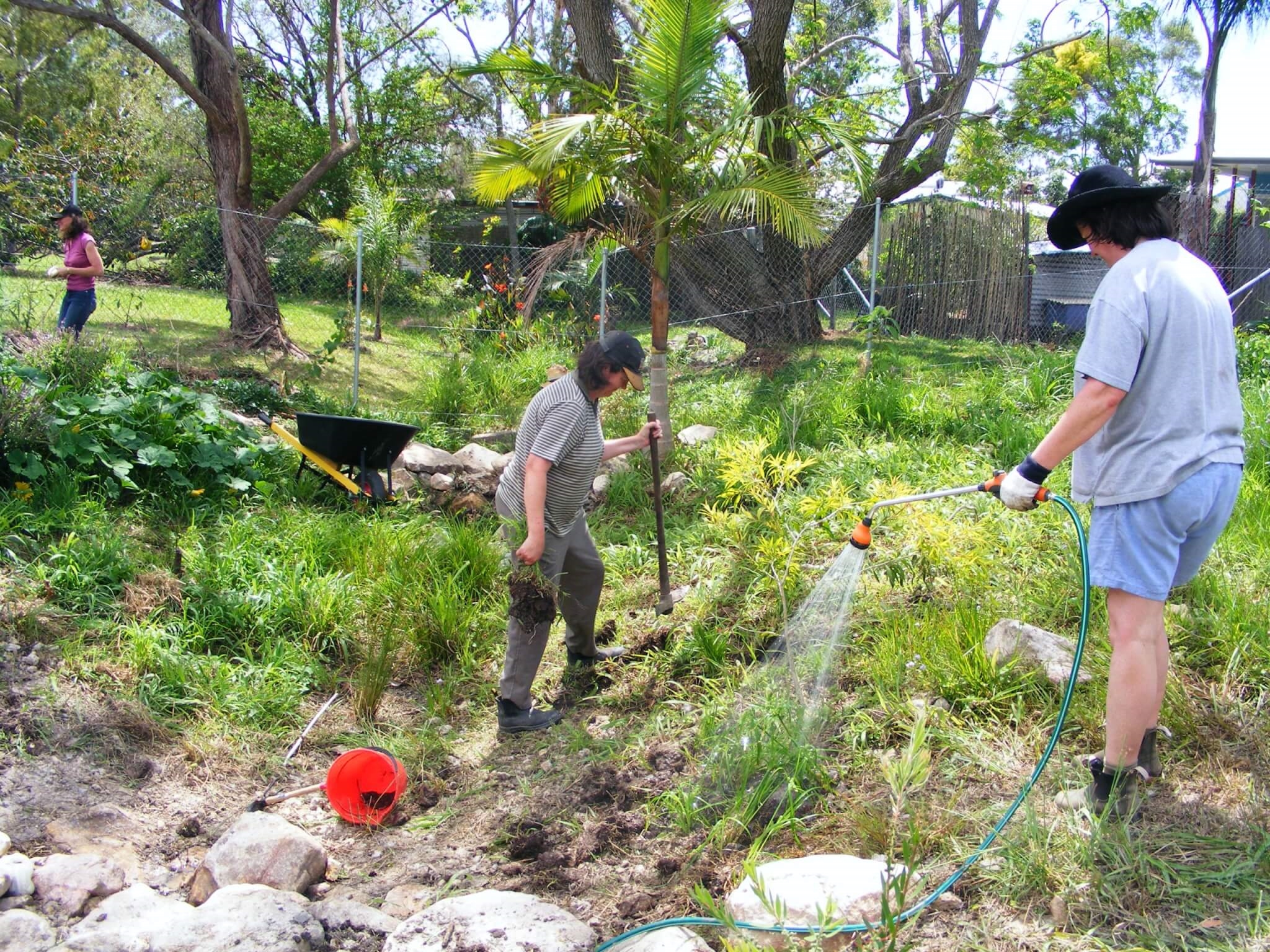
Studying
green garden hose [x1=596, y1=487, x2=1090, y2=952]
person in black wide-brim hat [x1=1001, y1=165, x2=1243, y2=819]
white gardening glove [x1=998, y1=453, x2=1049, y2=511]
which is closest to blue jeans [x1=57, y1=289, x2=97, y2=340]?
green garden hose [x1=596, y1=487, x2=1090, y2=952]

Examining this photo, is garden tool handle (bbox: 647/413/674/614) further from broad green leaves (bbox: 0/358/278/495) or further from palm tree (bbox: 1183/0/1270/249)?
palm tree (bbox: 1183/0/1270/249)

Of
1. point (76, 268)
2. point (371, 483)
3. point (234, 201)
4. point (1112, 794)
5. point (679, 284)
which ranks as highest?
point (234, 201)

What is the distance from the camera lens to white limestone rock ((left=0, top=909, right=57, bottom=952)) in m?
2.67

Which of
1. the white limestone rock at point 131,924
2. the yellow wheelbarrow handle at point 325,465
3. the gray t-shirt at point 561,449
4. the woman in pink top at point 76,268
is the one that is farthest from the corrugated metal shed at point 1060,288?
the white limestone rock at point 131,924

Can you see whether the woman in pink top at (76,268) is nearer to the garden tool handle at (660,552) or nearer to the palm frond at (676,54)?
the palm frond at (676,54)

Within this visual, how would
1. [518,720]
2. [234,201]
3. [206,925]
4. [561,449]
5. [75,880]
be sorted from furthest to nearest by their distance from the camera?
[234,201] → [518,720] → [561,449] → [75,880] → [206,925]

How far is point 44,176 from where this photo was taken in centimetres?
948

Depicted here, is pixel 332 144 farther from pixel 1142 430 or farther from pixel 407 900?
pixel 1142 430

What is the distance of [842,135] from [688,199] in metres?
1.12

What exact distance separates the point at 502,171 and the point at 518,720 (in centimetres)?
434

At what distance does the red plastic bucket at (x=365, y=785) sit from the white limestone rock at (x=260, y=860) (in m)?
→ 0.34

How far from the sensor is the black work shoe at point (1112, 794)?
2.78 metres

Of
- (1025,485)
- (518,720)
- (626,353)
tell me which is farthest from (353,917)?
(1025,485)

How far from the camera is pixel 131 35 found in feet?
30.1
